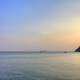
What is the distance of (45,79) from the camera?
49.6 meters

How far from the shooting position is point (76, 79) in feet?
164

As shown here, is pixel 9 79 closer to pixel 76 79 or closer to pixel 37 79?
pixel 37 79

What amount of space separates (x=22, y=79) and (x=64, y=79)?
8.69 metres

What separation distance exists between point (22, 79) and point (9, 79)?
2.63 m

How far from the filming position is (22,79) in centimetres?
4903

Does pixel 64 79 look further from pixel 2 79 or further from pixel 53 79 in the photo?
pixel 2 79

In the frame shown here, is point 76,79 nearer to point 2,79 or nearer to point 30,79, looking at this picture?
point 30,79

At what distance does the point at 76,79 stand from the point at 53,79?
4.83m

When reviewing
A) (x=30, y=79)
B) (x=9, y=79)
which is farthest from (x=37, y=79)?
(x=9, y=79)

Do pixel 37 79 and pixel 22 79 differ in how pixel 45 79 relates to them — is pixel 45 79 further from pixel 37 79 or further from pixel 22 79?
pixel 22 79

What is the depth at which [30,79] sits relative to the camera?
4891 cm

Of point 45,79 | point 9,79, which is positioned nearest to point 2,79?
point 9,79

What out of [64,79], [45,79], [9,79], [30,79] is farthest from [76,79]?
[9,79]

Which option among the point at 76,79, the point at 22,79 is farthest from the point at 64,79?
the point at 22,79
